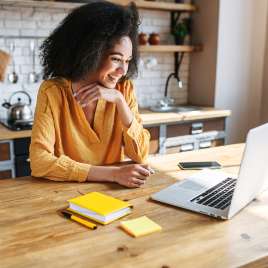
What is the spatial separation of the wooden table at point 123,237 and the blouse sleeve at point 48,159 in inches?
3.0

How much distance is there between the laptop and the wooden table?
0.04m

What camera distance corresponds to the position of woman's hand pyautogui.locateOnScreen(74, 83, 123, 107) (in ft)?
5.86

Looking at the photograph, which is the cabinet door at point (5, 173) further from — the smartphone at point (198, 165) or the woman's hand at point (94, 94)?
the smartphone at point (198, 165)

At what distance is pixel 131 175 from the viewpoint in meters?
1.51

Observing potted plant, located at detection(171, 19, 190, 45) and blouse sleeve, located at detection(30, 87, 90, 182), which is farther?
potted plant, located at detection(171, 19, 190, 45)

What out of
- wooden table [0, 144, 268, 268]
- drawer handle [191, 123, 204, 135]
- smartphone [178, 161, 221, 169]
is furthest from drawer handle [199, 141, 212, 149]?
wooden table [0, 144, 268, 268]

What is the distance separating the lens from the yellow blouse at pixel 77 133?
1.64m

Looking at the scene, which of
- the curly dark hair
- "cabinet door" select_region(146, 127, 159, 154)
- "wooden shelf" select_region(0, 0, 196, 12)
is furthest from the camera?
"cabinet door" select_region(146, 127, 159, 154)

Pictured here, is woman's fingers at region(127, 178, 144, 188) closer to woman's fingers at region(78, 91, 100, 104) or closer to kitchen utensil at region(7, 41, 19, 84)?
woman's fingers at region(78, 91, 100, 104)

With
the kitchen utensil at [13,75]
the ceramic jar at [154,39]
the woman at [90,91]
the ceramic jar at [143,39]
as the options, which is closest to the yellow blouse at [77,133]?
the woman at [90,91]

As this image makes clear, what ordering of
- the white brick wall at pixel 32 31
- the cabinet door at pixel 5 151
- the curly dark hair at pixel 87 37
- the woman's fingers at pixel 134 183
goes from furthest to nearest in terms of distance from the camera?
the white brick wall at pixel 32 31
the cabinet door at pixel 5 151
the curly dark hair at pixel 87 37
the woman's fingers at pixel 134 183

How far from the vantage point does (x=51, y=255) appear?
3.23ft

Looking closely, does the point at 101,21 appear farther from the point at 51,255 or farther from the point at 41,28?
the point at 41,28

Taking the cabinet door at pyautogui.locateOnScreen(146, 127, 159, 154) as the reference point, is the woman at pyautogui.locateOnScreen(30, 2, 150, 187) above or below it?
above
